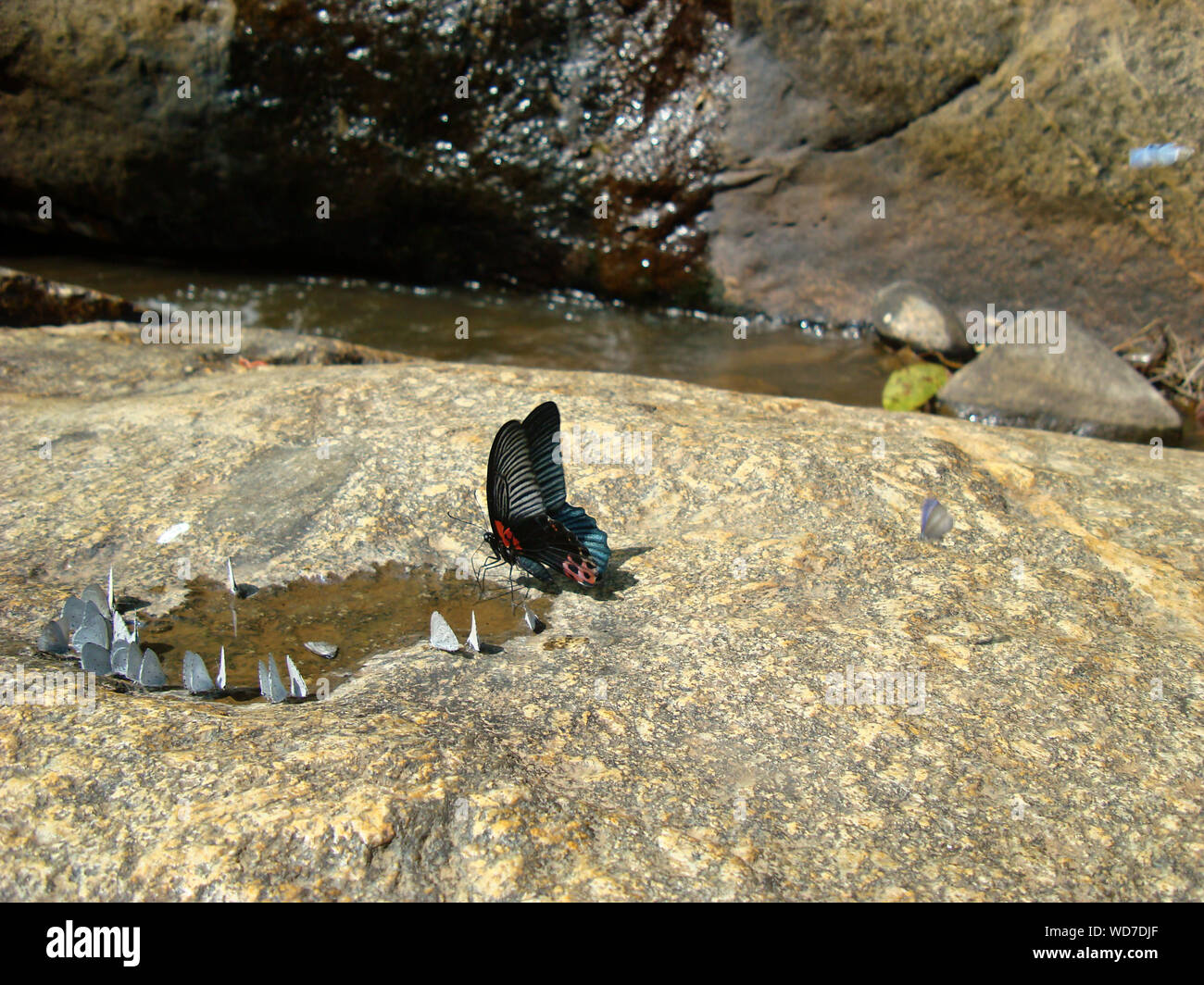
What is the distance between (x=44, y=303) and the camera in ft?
17.3

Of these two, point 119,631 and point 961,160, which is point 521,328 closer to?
point 961,160

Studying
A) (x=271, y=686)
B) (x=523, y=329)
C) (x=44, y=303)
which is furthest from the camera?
(x=523, y=329)

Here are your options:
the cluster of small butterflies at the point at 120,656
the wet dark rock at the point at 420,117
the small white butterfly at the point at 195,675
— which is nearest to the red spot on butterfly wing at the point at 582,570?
the cluster of small butterflies at the point at 120,656

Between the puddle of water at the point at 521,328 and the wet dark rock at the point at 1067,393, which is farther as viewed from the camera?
the puddle of water at the point at 521,328

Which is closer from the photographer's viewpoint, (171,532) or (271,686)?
(271,686)

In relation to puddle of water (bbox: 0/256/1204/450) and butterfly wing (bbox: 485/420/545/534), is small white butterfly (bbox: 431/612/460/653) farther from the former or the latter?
puddle of water (bbox: 0/256/1204/450)

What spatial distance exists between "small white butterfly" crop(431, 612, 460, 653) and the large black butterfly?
0.33 metres

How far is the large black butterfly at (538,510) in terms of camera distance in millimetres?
2615

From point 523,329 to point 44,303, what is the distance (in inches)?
118

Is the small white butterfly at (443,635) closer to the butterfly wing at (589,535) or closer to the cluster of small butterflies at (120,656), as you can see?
the cluster of small butterflies at (120,656)

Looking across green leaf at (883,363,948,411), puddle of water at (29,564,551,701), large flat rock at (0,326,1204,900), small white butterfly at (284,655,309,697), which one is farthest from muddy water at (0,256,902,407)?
small white butterfly at (284,655,309,697)

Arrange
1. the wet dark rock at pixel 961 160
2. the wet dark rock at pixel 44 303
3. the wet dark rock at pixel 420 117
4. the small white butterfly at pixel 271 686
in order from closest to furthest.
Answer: the small white butterfly at pixel 271 686 → the wet dark rock at pixel 44 303 → the wet dark rock at pixel 961 160 → the wet dark rock at pixel 420 117

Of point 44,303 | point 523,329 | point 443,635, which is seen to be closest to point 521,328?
point 523,329

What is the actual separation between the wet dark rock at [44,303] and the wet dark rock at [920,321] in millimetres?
4612
